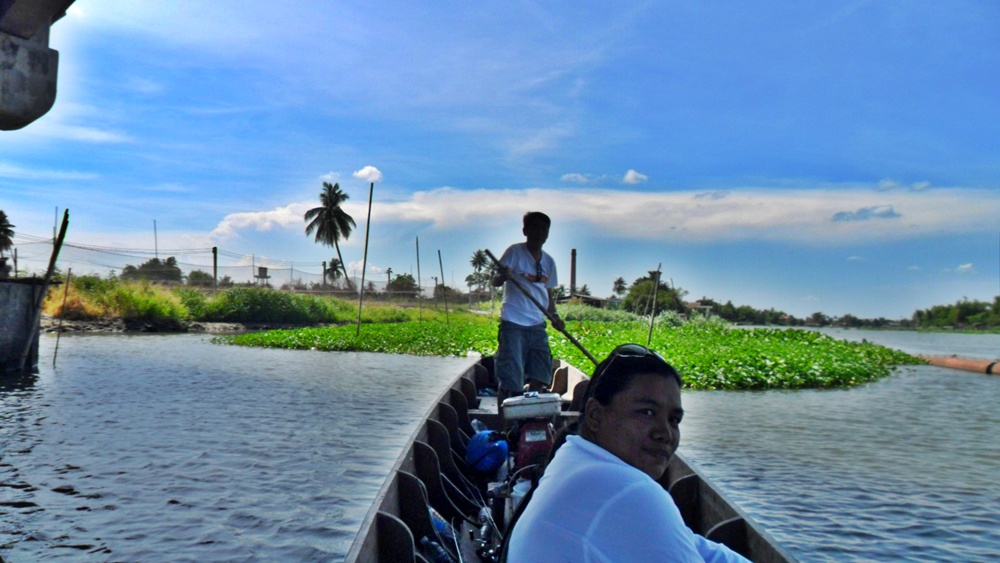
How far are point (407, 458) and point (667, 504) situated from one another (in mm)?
3196

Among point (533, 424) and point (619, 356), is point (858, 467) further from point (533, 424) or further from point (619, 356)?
point (619, 356)

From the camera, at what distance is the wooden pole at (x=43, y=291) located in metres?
13.3

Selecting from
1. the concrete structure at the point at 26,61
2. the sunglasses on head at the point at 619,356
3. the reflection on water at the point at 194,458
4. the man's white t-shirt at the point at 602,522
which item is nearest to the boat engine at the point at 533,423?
the reflection on water at the point at 194,458

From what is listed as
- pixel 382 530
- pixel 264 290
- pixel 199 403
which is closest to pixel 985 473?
pixel 382 530

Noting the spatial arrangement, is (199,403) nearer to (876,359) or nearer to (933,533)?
(933,533)

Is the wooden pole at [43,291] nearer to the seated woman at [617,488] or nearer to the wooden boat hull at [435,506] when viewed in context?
the wooden boat hull at [435,506]

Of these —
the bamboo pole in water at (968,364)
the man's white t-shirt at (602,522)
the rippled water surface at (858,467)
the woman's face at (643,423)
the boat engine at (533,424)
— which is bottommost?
the rippled water surface at (858,467)

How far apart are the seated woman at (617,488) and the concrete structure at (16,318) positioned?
587 inches

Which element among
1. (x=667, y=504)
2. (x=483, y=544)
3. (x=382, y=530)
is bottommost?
(x=483, y=544)

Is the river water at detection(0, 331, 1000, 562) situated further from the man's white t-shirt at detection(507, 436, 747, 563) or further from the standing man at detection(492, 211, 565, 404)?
the man's white t-shirt at detection(507, 436, 747, 563)

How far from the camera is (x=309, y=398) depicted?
14.1 m

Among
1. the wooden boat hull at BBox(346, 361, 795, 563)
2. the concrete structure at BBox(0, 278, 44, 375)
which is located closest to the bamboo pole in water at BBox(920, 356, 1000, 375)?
the wooden boat hull at BBox(346, 361, 795, 563)

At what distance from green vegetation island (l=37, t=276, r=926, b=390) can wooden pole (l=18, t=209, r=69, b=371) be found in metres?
3.04

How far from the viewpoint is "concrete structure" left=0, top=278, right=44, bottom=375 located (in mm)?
13805
